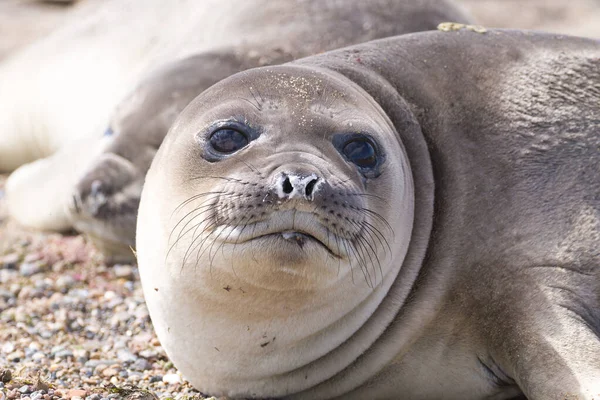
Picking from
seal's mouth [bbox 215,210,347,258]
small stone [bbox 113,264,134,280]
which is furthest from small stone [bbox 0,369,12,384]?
small stone [bbox 113,264,134,280]

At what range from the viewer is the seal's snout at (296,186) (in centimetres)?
332

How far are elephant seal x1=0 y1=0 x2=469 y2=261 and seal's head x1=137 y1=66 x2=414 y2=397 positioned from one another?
1661 millimetres

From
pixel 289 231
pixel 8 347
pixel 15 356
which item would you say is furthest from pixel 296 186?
pixel 8 347

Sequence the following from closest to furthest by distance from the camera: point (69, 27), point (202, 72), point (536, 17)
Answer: point (202, 72)
point (69, 27)
point (536, 17)

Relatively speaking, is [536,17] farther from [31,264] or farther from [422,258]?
[422,258]

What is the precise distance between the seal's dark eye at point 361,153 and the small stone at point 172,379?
4.00 ft

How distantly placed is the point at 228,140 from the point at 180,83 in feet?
7.28

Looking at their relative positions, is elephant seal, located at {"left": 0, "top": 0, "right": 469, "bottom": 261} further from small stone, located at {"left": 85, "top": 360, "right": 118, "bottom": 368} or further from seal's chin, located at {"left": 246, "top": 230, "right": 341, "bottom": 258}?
seal's chin, located at {"left": 246, "top": 230, "right": 341, "bottom": 258}

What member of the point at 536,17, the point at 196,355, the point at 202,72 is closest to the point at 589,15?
the point at 536,17

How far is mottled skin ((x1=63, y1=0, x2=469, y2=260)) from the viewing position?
5812mm

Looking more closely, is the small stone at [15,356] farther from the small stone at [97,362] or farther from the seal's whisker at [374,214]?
the seal's whisker at [374,214]

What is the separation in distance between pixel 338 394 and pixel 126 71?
4042 millimetres

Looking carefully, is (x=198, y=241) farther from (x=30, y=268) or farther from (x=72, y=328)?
(x=30, y=268)

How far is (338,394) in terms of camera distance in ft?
13.3
